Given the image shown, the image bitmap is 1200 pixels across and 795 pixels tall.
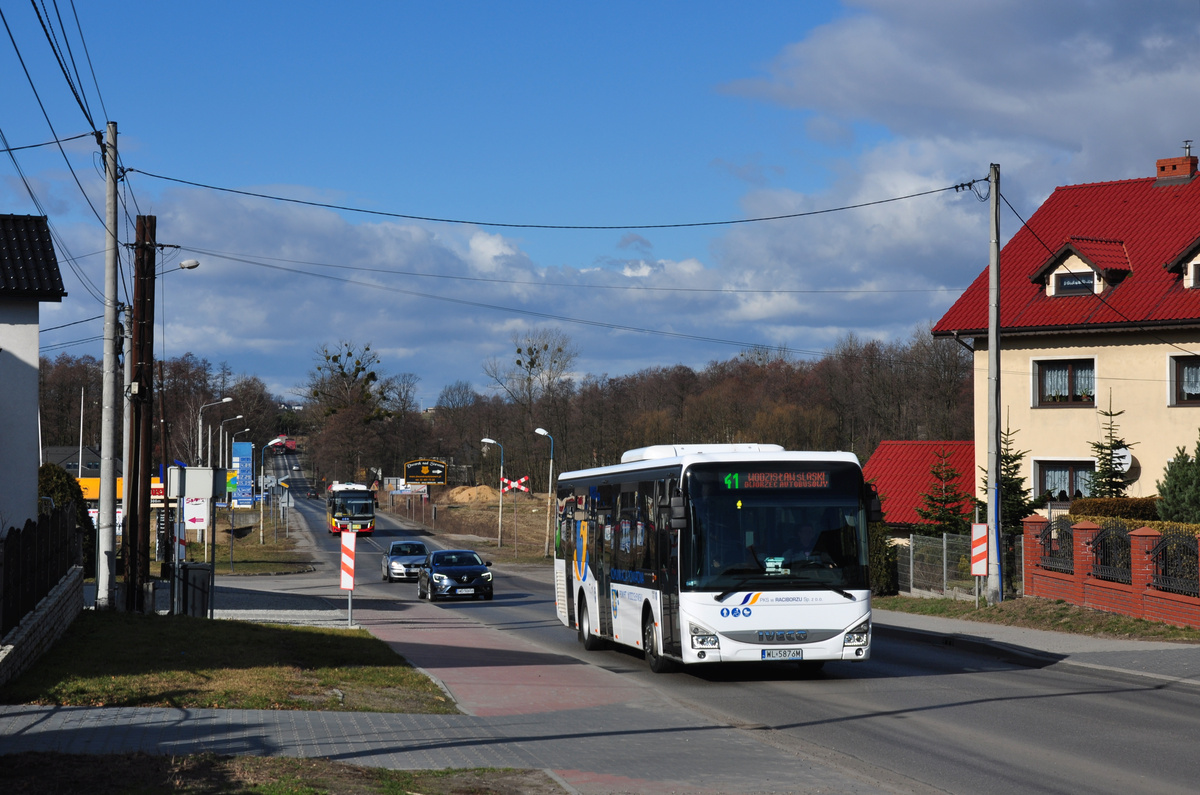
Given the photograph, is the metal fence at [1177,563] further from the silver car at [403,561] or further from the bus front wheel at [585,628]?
the silver car at [403,561]

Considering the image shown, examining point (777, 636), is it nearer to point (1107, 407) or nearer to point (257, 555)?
point (1107, 407)

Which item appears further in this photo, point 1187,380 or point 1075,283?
point 1075,283

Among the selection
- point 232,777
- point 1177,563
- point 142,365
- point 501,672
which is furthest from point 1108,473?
point 232,777

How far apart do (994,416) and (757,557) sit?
11034 mm

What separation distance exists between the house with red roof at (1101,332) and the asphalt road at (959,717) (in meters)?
17.7

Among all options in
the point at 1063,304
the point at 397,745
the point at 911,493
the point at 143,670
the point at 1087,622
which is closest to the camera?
the point at 397,745

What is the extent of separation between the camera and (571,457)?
93.4 meters

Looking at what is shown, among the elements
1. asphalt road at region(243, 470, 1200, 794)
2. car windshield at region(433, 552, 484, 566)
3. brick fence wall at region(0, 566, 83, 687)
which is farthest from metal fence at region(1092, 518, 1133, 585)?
car windshield at region(433, 552, 484, 566)

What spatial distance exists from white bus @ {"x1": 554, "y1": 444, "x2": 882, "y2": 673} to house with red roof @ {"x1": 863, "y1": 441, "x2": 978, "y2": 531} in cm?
2414

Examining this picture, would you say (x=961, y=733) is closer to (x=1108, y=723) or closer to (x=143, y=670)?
(x=1108, y=723)

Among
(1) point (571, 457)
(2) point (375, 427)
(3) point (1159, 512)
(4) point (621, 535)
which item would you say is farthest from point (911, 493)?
(2) point (375, 427)

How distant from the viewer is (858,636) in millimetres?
15078

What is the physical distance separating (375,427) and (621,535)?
110995 mm

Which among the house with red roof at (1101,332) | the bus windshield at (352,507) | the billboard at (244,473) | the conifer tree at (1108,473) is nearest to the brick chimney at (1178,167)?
the house with red roof at (1101,332)
